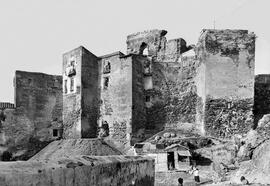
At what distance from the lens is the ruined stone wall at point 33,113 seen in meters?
26.9

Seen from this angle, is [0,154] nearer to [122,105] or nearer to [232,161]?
[122,105]

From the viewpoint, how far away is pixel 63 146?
25.3 meters

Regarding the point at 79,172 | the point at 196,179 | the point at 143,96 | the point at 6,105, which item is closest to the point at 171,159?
the point at 196,179

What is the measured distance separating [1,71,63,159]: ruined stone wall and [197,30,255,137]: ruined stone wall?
1296 cm

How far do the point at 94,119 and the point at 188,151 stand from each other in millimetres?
9857

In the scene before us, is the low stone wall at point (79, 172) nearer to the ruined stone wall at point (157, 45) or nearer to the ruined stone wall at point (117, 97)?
the ruined stone wall at point (117, 97)

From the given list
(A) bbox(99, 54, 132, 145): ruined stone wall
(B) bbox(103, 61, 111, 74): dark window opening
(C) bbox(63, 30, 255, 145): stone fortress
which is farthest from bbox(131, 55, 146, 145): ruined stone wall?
(B) bbox(103, 61, 111, 74): dark window opening

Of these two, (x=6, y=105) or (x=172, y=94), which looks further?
(x=6, y=105)

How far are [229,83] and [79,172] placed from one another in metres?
20.6

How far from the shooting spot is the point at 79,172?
140 inches

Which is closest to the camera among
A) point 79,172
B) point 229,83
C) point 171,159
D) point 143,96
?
point 79,172

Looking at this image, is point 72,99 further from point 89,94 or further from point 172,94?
point 172,94

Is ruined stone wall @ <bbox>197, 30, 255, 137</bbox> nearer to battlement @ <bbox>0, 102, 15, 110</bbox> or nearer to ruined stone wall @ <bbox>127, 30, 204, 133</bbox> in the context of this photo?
ruined stone wall @ <bbox>127, 30, 204, 133</bbox>

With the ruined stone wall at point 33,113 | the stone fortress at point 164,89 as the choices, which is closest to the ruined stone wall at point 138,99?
the stone fortress at point 164,89
